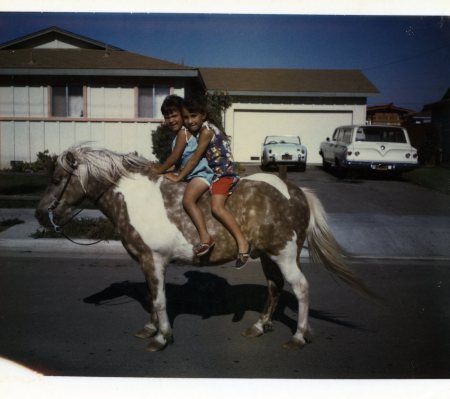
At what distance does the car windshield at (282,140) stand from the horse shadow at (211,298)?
10.7m

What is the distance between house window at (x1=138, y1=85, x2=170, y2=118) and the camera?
17.0 metres

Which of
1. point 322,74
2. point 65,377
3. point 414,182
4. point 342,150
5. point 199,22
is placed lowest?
point 65,377

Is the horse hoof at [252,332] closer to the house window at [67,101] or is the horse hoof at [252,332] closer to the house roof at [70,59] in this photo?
the house roof at [70,59]

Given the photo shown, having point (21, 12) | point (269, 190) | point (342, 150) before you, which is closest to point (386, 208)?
point (342, 150)

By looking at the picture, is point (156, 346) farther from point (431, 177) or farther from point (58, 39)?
point (58, 39)

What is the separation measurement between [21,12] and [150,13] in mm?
1180

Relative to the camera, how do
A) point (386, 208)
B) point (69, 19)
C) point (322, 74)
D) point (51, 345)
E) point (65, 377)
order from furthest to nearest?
point (322, 74)
point (386, 208)
point (69, 19)
point (51, 345)
point (65, 377)

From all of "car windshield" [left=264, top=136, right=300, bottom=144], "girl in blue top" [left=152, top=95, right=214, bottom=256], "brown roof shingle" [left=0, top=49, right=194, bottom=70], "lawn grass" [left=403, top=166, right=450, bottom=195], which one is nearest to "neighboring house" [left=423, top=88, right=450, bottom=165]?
"lawn grass" [left=403, top=166, right=450, bottom=195]

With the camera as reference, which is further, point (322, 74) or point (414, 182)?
point (322, 74)

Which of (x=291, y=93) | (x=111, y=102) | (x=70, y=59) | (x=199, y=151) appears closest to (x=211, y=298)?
(x=199, y=151)

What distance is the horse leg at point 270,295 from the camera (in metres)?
4.65

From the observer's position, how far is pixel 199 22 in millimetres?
4504

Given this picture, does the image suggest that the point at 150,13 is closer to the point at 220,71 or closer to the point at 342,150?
the point at 342,150

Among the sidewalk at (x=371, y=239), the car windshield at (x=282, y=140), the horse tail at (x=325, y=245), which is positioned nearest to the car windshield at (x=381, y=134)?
the car windshield at (x=282, y=140)
